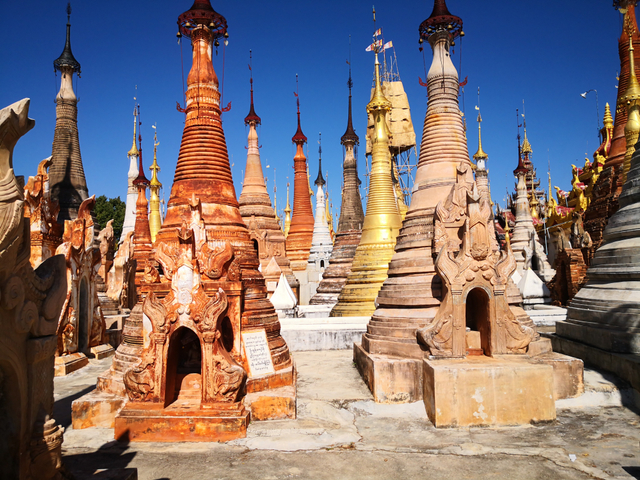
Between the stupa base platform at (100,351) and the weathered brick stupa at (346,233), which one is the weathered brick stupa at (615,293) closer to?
the weathered brick stupa at (346,233)

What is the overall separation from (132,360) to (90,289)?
21.2 feet

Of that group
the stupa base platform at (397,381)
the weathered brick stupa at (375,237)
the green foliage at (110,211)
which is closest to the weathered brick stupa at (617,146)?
the weathered brick stupa at (375,237)

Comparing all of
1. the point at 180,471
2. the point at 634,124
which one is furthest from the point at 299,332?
the point at 634,124

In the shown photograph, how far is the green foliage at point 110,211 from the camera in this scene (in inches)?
1665

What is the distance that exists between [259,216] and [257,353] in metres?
15.0

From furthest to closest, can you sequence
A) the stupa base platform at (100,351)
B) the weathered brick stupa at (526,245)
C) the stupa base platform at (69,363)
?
the weathered brick stupa at (526,245)
the stupa base platform at (100,351)
the stupa base platform at (69,363)

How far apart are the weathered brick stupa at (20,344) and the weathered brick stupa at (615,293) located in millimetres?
8845

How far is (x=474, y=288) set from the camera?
8445 mm

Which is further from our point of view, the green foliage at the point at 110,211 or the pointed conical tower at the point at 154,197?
the green foliage at the point at 110,211

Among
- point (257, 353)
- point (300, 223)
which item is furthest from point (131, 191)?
point (257, 353)

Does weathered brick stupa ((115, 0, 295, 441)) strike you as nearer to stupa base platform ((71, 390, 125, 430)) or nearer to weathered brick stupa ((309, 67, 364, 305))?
stupa base platform ((71, 390, 125, 430))

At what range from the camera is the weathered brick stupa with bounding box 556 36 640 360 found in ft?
29.1

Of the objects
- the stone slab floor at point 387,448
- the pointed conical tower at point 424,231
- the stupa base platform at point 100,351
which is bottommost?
the stone slab floor at point 387,448

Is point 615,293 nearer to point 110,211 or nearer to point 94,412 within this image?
point 94,412
